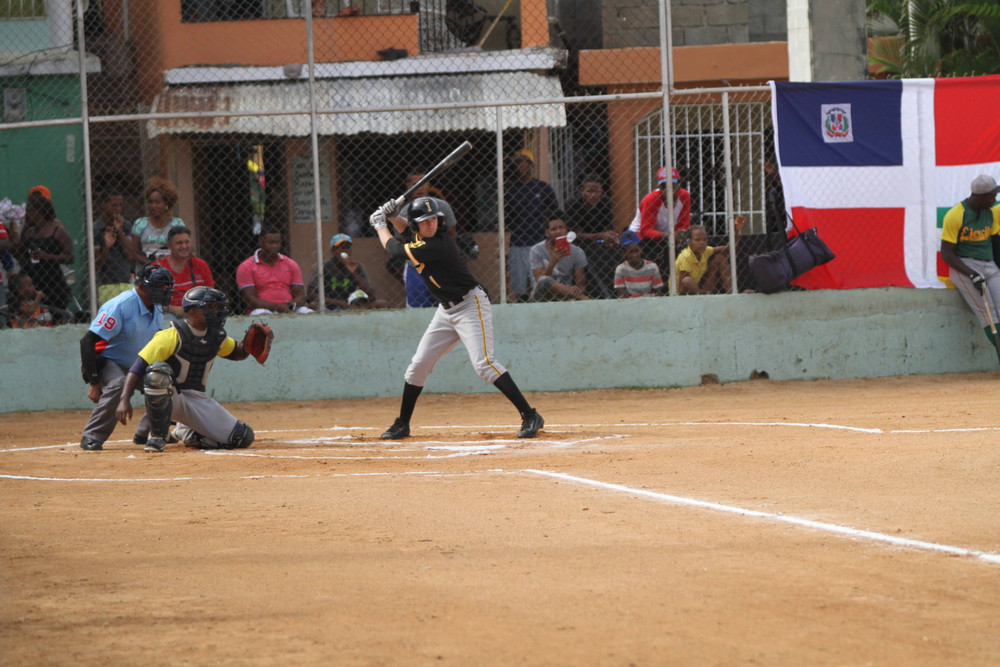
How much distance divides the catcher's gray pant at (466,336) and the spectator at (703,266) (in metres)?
4.04

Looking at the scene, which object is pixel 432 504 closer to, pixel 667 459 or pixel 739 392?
pixel 667 459

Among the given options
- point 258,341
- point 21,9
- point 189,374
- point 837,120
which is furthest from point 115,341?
point 837,120

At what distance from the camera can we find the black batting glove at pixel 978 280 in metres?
12.9

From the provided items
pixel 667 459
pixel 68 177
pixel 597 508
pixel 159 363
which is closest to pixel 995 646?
pixel 597 508

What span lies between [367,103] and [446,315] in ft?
22.1

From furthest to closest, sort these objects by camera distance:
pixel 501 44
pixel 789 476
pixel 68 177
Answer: pixel 501 44 → pixel 68 177 → pixel 789 476

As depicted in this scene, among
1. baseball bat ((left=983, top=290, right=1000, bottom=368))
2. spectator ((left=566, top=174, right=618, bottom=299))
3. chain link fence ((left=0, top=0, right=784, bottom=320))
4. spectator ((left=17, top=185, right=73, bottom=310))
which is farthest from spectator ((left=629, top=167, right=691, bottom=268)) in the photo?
spectator ((left=17, top=185, right=73, bottom=310))

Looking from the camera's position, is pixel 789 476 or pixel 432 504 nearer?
pixel 432 504

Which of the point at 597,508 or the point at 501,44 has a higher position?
the point at 501,44

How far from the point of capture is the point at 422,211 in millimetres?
9781

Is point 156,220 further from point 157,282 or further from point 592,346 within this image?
point 592,346

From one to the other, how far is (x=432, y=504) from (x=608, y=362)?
693 centimetres

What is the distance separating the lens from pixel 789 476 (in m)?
7.07

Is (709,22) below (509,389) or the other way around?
the other way around
